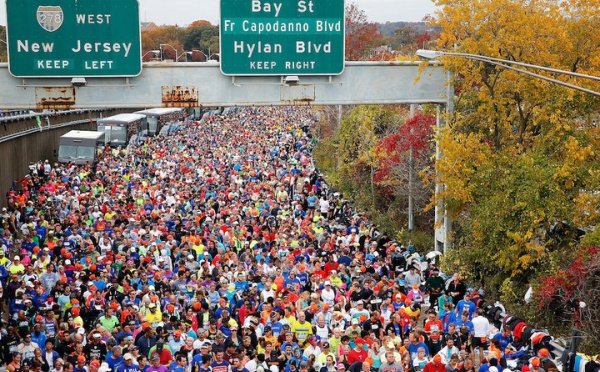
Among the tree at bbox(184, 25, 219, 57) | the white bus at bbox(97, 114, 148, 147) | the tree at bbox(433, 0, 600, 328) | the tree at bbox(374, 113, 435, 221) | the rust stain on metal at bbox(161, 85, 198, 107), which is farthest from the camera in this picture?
the tree at bbox(184, 25, 219, 57)

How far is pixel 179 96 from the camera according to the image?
22.0m

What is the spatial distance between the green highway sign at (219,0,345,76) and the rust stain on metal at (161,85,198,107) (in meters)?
1.22

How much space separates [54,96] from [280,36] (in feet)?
18.8

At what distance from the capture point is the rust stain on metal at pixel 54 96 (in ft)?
68.9

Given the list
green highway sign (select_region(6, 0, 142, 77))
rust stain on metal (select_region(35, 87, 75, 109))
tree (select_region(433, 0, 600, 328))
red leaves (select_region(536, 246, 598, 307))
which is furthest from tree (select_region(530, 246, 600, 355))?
rust stain on metal (select_region(35, 87, 75, 109))

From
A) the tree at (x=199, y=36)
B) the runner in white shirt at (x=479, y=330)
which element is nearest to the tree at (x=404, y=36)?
the tree at (x=199, y=36)

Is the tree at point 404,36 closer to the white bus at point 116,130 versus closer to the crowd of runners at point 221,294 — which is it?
the white bus at point 116,130

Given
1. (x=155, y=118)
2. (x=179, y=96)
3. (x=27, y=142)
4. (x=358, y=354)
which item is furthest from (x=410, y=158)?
(x=155, y=118)

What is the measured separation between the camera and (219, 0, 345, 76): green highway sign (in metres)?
20.8

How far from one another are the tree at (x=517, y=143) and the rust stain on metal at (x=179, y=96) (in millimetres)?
6432

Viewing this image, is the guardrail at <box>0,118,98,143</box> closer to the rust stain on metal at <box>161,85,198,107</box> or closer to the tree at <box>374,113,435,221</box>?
the rust stain on metal at <box>161,85,198,107</box>

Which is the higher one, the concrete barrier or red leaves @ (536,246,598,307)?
the concrete barrier

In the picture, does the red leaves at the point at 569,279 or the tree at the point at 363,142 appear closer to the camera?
the red leaves at the point at 569,279

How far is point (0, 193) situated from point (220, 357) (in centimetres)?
2358
